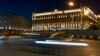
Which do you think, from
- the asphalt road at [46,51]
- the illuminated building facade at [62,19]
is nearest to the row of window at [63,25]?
the illuminated building facade at [62,19]

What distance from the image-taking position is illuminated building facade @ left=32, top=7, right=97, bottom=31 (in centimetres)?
14838

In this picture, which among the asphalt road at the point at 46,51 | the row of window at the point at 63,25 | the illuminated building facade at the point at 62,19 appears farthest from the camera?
the illuminated building facade at the point at 62,19

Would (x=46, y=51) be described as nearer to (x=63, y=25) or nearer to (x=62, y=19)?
(x=63, y=25)

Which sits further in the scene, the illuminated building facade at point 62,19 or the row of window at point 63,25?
the illuminated building facade at point 62,19

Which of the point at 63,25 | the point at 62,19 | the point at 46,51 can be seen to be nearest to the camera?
the point at 46,51

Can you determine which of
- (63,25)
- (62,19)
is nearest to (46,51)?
(63,25)

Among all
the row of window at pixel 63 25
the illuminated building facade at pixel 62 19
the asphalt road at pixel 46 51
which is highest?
the illuminated building facade at pixel 62 19

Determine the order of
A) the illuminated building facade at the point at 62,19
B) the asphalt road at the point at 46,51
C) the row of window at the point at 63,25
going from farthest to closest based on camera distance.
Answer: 1. the illuminated building facade at the point at 62,19
2. the row of window at the point at 63,25
3. the asphalt road at the point at 46,51

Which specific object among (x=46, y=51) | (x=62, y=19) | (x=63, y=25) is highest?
(x=62, y=19)

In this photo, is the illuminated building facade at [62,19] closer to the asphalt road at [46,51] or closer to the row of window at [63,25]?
the row of window at [63,25]

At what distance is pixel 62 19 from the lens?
542 ft

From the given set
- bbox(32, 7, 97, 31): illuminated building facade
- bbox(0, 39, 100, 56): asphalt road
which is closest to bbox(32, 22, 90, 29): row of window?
bbox(32, 7, 97, 31): illuminated building facade

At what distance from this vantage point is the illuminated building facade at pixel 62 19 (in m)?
148

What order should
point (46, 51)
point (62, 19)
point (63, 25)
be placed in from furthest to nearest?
point (62, 19) < point (63, 25) < point (46, 51)
